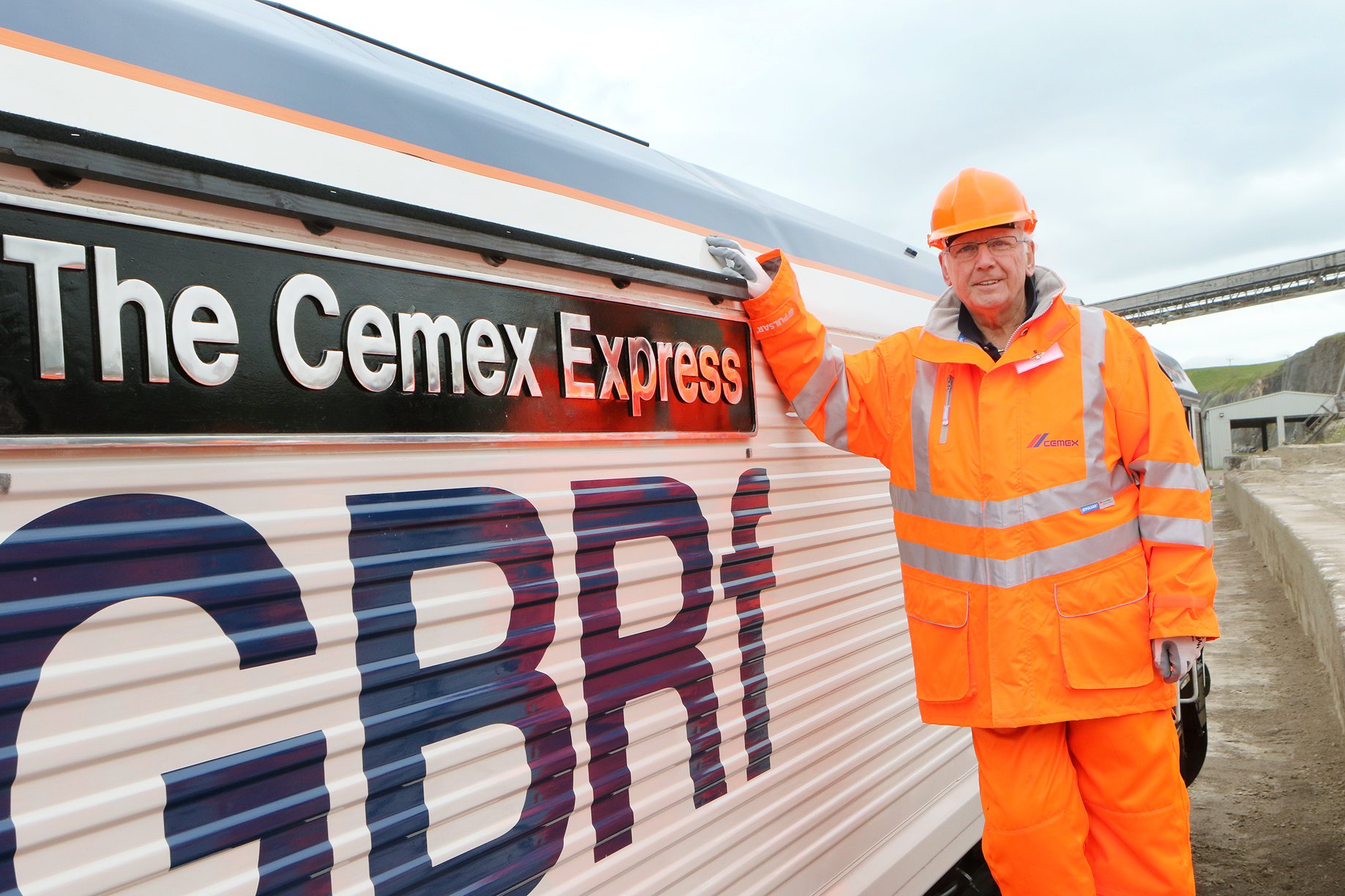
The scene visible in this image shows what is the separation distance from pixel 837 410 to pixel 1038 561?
0.65 meters

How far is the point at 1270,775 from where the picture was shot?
5.45m

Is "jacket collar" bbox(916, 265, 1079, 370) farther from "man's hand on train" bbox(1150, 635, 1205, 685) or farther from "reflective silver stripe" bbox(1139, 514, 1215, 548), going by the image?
"man's hand on train" bbox(1150, 635, 1205, 685)

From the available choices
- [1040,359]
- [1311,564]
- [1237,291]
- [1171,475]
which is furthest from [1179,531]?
[1237,291]

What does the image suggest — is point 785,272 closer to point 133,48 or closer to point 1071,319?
point 1071,319

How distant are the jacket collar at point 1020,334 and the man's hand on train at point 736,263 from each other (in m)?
0.48

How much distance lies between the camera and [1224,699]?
707 centimetres

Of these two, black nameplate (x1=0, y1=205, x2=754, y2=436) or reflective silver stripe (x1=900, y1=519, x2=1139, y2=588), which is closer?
black nameplate (x1=0, y1=205, x2=754, y2=436)

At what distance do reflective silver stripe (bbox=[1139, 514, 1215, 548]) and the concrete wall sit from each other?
11.2 feet

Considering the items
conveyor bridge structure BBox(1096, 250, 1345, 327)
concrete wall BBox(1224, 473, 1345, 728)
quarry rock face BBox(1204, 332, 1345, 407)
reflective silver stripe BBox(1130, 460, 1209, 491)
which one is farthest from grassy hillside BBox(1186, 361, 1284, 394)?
Answer: reflective silver stripe BBox(1130, 460, 1209, 491)

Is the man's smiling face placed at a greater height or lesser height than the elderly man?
greater

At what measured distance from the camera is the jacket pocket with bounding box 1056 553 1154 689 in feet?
7.65

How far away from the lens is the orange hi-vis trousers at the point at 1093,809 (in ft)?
7.73

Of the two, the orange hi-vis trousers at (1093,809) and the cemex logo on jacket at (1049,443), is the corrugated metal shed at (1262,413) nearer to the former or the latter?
the orange hi-vis trousers at (1093,809)

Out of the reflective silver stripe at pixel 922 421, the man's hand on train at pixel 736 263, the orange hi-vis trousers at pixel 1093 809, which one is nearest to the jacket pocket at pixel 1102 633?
the orange hi-vis trousers at pixel 1093 809
